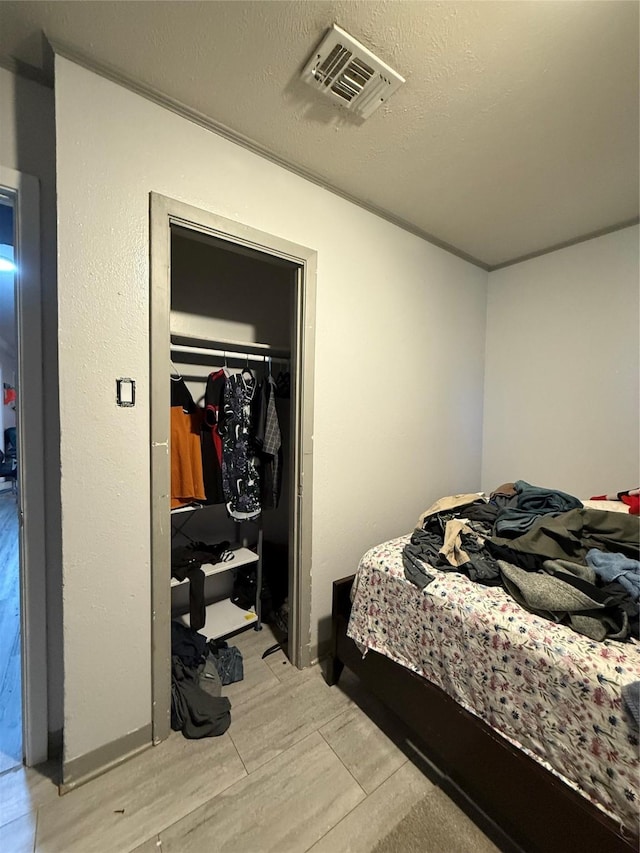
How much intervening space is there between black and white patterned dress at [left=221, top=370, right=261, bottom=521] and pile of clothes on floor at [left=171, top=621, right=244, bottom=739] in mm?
678

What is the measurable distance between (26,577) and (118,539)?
358 mm

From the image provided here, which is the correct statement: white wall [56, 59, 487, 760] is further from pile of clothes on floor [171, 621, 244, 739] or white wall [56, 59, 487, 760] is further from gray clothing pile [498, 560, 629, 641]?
gray clothing pile [498, 560, 629, 641]

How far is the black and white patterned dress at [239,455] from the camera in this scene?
189 centimetres

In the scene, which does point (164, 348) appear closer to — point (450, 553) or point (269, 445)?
point (269, 445)

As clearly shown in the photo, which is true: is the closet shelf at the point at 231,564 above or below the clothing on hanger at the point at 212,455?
below

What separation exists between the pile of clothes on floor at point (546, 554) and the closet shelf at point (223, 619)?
1.17 metres

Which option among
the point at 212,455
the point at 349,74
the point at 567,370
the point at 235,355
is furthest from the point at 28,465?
the point at 567,370

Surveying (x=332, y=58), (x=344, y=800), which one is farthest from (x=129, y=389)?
(x=344, y=800)

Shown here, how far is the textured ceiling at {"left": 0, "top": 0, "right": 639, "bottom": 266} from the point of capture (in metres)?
1.02

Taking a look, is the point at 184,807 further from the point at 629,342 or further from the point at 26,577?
the point at 629,342

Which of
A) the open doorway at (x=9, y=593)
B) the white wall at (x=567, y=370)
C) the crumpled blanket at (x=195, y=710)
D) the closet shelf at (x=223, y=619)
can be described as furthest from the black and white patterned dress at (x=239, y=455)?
the white wall at (x=567, y=370)

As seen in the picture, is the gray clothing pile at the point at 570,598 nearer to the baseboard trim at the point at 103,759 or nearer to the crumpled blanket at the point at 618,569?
the crumpled blanket at the point at 618,569

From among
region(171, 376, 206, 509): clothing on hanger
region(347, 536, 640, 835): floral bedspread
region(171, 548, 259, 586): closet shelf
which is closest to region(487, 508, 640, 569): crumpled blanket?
region(347, 536, 640, 835): floral bedspread

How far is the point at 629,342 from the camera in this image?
2.13 metres
